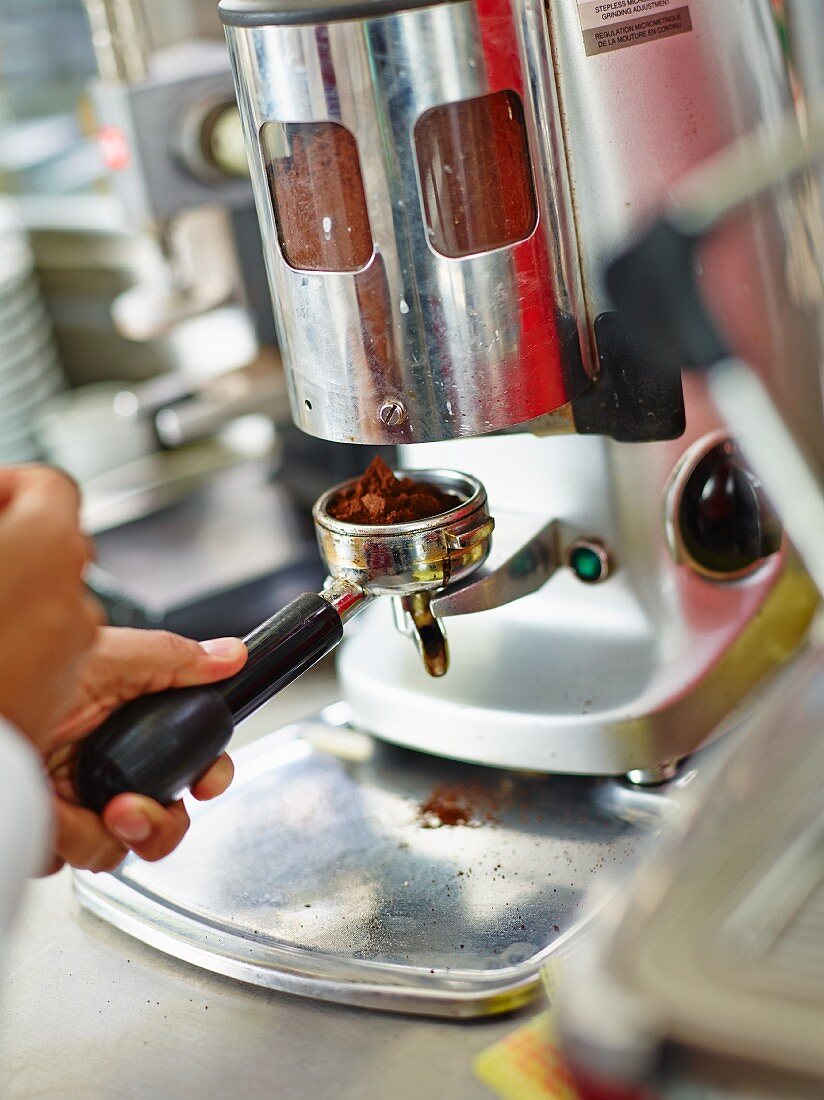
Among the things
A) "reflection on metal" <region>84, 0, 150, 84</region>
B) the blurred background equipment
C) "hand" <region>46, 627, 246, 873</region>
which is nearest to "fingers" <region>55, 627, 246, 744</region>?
"hand" <region>46, 627, 246, 873</region>

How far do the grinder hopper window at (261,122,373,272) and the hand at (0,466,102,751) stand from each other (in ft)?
0.51

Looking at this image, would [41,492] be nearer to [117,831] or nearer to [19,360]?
[117,831]

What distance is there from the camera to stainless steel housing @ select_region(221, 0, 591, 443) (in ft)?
1.62

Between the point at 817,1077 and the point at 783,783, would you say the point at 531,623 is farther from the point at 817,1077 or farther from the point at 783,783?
the point at 817,1077

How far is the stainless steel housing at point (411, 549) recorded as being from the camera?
562 mm

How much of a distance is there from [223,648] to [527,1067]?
207 mm

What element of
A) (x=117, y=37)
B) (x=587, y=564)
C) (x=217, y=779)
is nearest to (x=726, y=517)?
(x=587, y=564)

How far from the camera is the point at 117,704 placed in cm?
56

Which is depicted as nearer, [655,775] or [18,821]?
[18,821]

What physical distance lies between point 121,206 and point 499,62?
59cm

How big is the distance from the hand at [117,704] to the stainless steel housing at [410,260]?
0.11m

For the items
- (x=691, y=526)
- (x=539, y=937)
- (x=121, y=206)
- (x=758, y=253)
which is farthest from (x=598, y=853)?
(x=121, y=206)

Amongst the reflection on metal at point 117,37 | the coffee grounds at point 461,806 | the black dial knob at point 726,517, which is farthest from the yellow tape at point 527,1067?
the reflection on metal at point 117,37

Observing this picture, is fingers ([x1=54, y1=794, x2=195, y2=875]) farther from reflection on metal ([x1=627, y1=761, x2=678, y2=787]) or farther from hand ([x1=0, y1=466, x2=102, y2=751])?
reflection on metal ([x1=627, y1=761, x2=678, y2=787])
